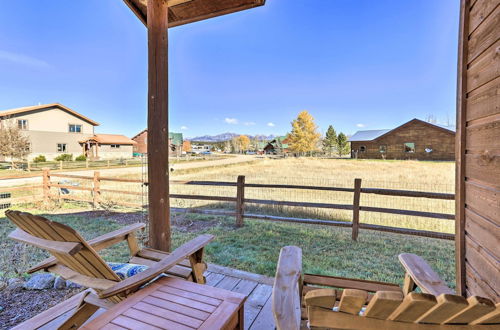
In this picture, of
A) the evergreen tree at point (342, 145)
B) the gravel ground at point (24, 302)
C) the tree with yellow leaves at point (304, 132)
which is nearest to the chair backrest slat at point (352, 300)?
the gravel ground at point (24, 302)

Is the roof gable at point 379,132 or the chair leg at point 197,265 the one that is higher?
the roof gable at point 379,132

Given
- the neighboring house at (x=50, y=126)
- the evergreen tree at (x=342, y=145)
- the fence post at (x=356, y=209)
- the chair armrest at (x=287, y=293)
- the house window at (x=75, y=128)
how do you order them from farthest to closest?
the evergreen tree at (x=342, y=145) < the house window at (x=75, y=128) < the neighboring house at (x=50, y=126) < the fence post at (x=356, y=209) < the chair armrest at (x=287, y=293)

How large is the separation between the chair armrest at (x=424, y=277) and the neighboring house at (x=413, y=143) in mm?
20795

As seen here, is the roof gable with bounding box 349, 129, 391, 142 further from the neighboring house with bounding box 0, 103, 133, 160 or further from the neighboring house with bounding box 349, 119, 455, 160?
the neighboring house with bounding box 0, 103, 133, 160

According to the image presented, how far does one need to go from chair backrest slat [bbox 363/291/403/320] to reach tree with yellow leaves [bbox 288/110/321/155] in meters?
22.0

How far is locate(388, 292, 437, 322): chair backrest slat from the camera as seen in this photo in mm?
527

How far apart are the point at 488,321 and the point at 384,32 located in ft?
43.0

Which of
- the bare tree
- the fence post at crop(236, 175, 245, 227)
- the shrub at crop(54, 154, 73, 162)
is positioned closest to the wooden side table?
the fence post at crop(236, 175, 245, 227)

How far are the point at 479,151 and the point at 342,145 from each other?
28222mm

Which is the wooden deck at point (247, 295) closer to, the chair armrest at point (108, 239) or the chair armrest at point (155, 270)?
the chair armrest at point (108, 239)

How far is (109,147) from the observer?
890 inches

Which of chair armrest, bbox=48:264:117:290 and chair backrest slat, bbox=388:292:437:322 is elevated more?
chair backrest slat, bbox=388:292:437:322

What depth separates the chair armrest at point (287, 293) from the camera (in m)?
0.74

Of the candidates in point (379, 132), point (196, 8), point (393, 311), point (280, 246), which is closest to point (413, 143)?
point (379, 132)
